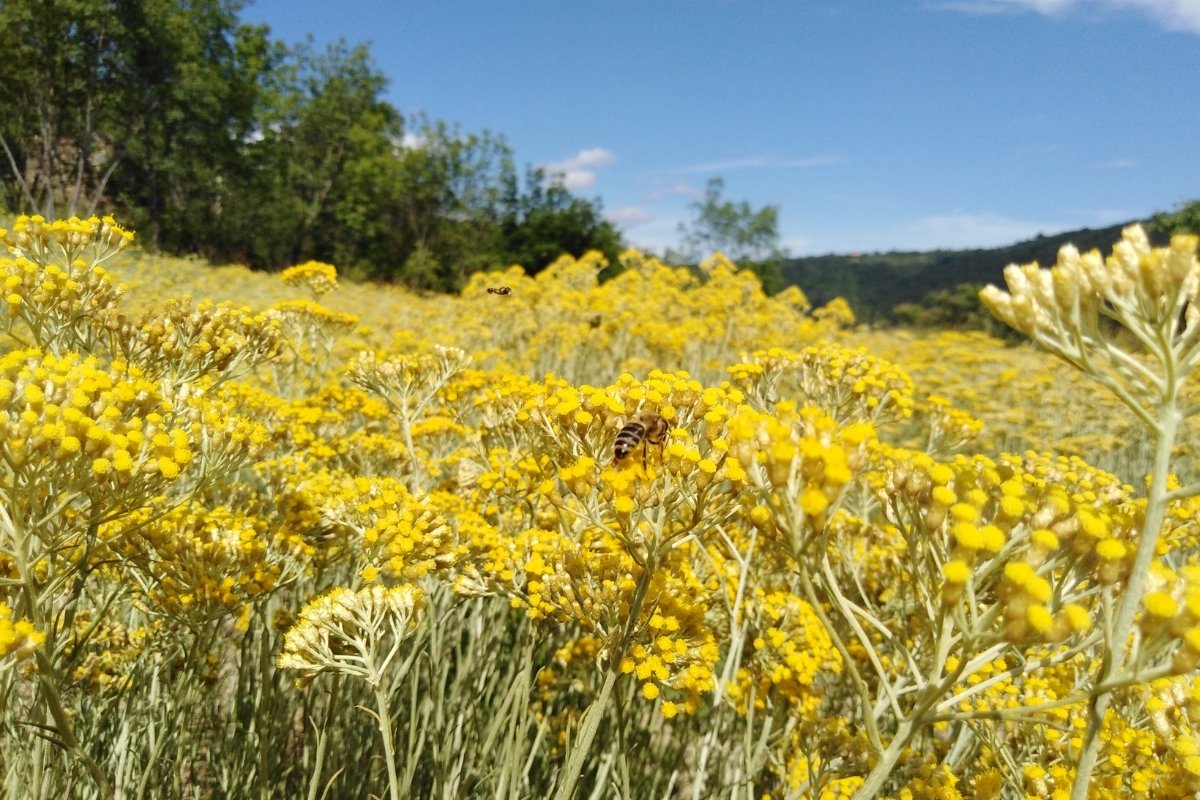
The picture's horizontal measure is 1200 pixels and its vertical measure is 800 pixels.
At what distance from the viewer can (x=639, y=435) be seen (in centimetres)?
217

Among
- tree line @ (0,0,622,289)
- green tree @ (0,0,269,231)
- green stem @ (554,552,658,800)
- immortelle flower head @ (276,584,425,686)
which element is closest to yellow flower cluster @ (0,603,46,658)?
immortelle flower head @ (276,584,425,686)

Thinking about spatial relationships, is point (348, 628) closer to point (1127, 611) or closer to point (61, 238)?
point (1127, 611)

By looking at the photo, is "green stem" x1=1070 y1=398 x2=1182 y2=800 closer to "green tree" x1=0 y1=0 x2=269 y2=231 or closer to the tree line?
the tree line

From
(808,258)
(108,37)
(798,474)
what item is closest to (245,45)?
(108,37)

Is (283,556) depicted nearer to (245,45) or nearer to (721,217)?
(245,45)

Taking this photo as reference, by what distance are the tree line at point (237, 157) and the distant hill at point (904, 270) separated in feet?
164

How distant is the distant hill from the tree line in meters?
50.0

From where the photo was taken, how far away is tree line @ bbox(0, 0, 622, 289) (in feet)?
81.8

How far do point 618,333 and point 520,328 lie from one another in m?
1.66

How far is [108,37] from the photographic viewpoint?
84.3 ft

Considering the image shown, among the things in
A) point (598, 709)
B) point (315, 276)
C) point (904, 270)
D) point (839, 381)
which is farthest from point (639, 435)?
point (904, 270)

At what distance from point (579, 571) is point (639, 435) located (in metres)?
0.53

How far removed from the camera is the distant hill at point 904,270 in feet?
283

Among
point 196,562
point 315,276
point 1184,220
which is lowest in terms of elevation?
point 196,562
